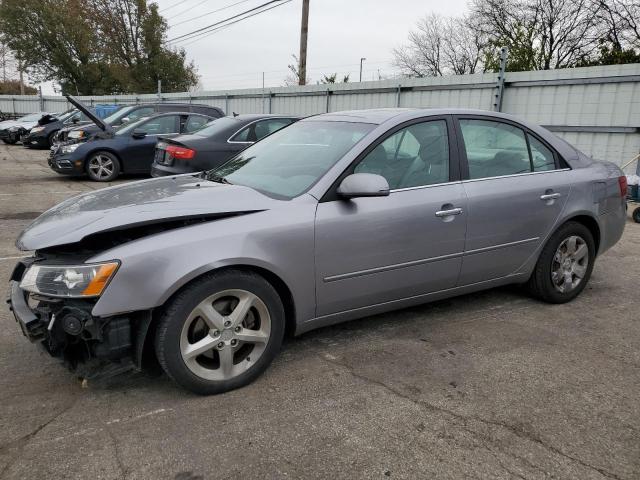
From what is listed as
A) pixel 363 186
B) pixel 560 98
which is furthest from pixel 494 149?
pixel 560 98

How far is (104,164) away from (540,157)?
30.7ft

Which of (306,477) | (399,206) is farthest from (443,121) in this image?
(306,477)

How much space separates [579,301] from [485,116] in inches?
70.7

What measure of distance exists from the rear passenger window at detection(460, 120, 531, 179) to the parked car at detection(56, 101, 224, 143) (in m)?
9.40

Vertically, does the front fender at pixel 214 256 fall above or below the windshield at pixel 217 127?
below

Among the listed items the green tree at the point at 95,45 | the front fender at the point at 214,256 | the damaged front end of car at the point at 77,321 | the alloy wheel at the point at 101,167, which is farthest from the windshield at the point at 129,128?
the green tree at the point at 95,45

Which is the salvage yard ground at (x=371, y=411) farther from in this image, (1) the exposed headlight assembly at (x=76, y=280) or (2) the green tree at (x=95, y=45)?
(2) the green tree at (x=95, y=45)

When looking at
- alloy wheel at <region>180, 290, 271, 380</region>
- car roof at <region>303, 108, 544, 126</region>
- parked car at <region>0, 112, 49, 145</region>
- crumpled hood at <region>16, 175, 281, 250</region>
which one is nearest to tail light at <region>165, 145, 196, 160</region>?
car roof at <region>303, 108, 544, 126</region>

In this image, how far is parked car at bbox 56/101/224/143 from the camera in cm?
1229

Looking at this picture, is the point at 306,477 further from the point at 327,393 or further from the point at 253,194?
the point at 253,194

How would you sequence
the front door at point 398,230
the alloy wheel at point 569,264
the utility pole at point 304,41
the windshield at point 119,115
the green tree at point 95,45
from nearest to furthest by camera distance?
the front door at point 398,230, the alloy wheel at point 569,264, the windshield at point 119,115, the utility pole at point 304,41, the green tree at point 95,45

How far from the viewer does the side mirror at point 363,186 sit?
2.98 metres

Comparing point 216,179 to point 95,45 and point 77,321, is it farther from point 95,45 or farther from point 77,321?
point 95,45

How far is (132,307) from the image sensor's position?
251 cm
